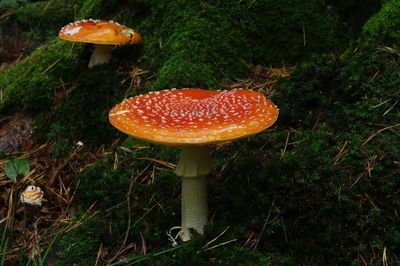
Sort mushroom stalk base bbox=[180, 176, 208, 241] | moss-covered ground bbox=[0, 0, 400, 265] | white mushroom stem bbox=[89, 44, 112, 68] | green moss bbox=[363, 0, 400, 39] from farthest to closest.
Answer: white mushroom stem bbox=[89, 44, 112, 68] → green moss bbox=[363, 0, 400, 39] → mushroom stalk base bbox=[180, 176, 208, 241] → moss-covered ground bbox=[0, 0, 400, 265]

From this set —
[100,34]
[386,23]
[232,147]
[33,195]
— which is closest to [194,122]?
[232,147]

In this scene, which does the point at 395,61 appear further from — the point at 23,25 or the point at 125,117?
the point at 23,25

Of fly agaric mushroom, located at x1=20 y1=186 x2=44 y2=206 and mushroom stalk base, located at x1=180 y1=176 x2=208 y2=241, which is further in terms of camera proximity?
fly agaric mushroom, located at x1=20 y1=186 x2=44 y2=206

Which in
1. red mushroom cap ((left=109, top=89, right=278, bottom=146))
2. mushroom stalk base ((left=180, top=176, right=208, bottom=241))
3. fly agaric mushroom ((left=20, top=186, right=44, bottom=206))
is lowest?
fly agaric mushroom ((left=20, top=186, right=44, bottom=206))

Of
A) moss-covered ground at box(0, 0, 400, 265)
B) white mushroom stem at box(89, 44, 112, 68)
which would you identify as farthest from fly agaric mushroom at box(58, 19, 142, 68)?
moss-covered ground at box(0, 0, 400, 265)

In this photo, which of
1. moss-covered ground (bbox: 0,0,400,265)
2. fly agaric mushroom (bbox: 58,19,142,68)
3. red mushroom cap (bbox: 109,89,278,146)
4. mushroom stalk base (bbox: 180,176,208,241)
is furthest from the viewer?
fly agaric mushroom (bbox: 58,19,142,68)

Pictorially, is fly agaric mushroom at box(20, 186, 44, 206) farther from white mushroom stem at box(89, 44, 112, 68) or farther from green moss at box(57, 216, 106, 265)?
white mushroom stem at box(89, 44, 112, 68)

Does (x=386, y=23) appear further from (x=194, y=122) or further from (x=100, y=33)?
(x=100, y=33)
